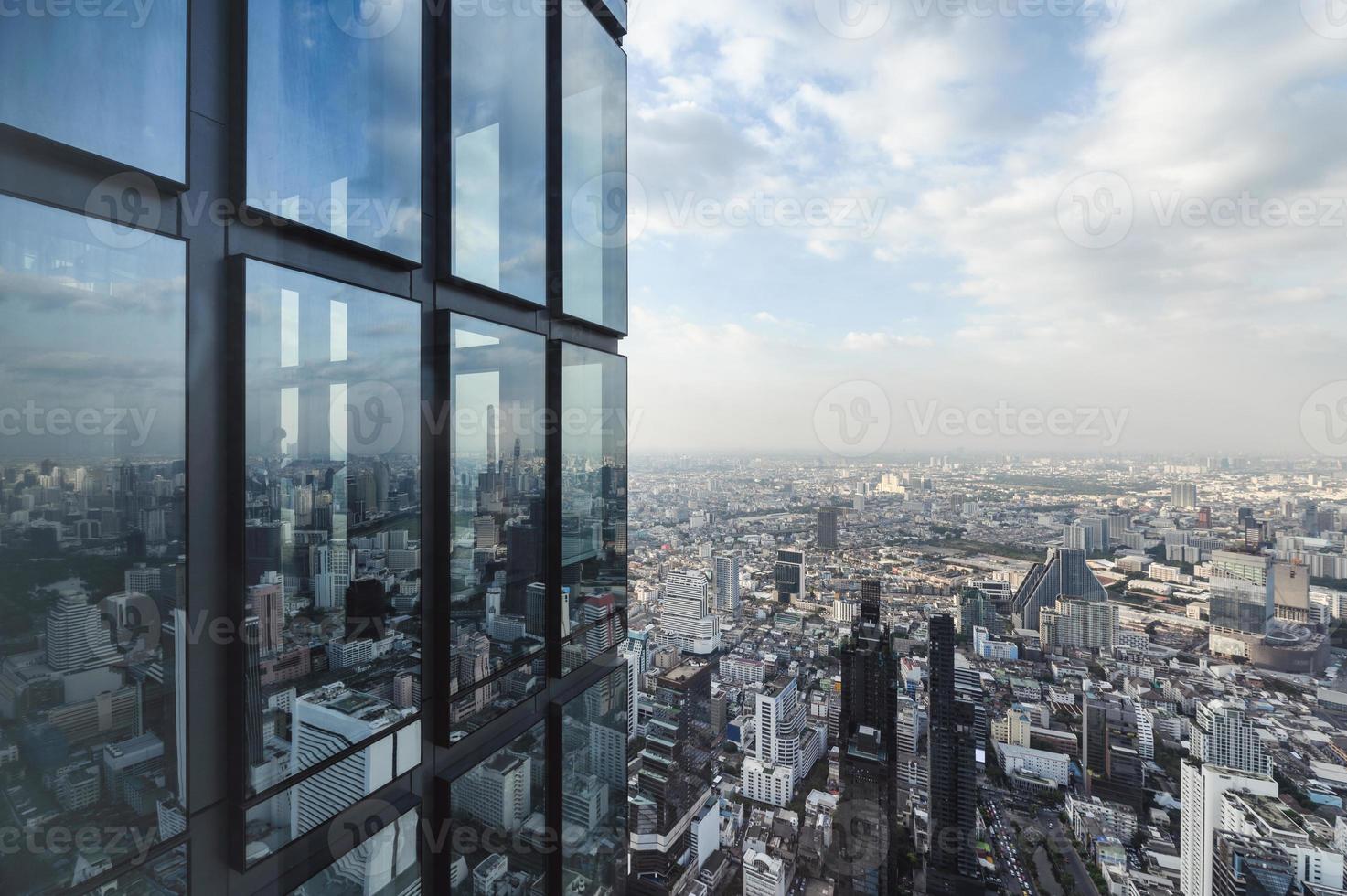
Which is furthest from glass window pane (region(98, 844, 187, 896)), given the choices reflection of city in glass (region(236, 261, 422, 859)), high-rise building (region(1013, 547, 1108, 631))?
high-rise building (region(1013, 547, 1108, 631))

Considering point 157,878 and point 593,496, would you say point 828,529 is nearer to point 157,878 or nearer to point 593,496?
point 593,496

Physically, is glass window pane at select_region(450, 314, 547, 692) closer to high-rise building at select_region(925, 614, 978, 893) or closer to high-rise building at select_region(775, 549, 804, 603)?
high-rise building at select_region(775, 549, 804, 603)

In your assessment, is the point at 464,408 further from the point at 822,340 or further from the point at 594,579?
the point at 822,340

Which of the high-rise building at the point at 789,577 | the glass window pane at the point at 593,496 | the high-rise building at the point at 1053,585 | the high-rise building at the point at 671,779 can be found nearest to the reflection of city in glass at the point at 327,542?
the glass window pane at the point at 593,496

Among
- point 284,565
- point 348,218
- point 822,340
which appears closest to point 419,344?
point 348,218

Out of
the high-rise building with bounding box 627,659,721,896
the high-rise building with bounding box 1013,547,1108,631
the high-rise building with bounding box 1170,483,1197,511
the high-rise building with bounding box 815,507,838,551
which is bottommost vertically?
the high-rise building with bounding box 627,659,721,896
